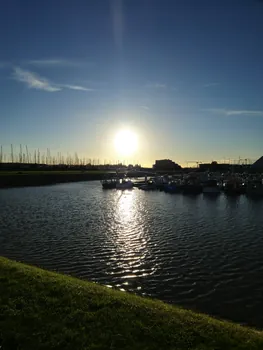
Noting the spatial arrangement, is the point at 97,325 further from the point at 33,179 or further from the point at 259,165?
the point at 259,165

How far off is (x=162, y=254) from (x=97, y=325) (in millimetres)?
13590

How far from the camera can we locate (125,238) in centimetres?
2667

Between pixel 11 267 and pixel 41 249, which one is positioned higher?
pixel 11 267

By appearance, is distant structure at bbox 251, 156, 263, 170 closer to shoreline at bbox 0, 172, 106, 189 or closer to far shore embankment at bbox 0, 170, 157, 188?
far shore embankment at bbox 0, 170, 157, 188

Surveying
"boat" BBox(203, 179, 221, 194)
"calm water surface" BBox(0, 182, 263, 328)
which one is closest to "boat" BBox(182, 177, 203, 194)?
"boat" BBox(203, 179, 221, 194)

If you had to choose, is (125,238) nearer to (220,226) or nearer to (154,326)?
(220,226)

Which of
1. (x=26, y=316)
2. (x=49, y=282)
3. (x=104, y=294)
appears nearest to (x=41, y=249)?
(x=49, y=282)

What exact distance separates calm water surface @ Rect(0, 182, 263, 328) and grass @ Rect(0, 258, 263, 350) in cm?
419

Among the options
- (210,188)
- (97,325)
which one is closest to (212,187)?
(210,188)

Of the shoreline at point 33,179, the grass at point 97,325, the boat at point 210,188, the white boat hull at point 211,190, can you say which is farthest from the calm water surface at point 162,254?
the shoreline at point 33,179

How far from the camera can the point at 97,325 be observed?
824 centimetres

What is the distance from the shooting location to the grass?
741 centimetres

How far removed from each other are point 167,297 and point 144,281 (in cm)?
239

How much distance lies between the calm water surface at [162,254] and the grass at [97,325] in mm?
4186
